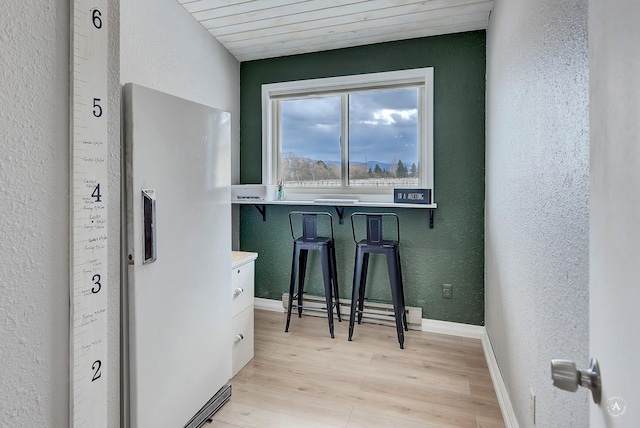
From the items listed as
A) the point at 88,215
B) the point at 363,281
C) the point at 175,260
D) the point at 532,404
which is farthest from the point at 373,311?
the point at 88,215

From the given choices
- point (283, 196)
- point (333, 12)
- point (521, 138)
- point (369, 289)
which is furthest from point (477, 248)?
point (333, 12)

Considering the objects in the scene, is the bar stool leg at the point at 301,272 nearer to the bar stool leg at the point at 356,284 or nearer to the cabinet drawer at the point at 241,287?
the bar stool leg at the point at 356,284

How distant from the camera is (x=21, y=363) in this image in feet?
2.60

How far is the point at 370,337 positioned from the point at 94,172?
2.36 m

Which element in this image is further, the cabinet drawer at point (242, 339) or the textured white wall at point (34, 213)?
the cabinet drawer at point (242, 339)

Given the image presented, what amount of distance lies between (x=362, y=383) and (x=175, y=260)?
4.39ft

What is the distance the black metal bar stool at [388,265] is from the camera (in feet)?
8.70

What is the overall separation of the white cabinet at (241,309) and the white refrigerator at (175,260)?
0.15 m

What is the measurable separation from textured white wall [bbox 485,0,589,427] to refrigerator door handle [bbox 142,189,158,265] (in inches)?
57.5

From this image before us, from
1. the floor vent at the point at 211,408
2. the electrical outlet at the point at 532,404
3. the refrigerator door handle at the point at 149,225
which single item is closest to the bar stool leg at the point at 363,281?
the floor vent at the point at 211,408

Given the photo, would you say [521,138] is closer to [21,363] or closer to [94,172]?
[94,172]

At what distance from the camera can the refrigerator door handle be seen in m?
1.44

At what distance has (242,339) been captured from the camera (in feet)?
7.65

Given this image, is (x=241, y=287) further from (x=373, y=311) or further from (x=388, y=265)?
(x=373, y=311)
